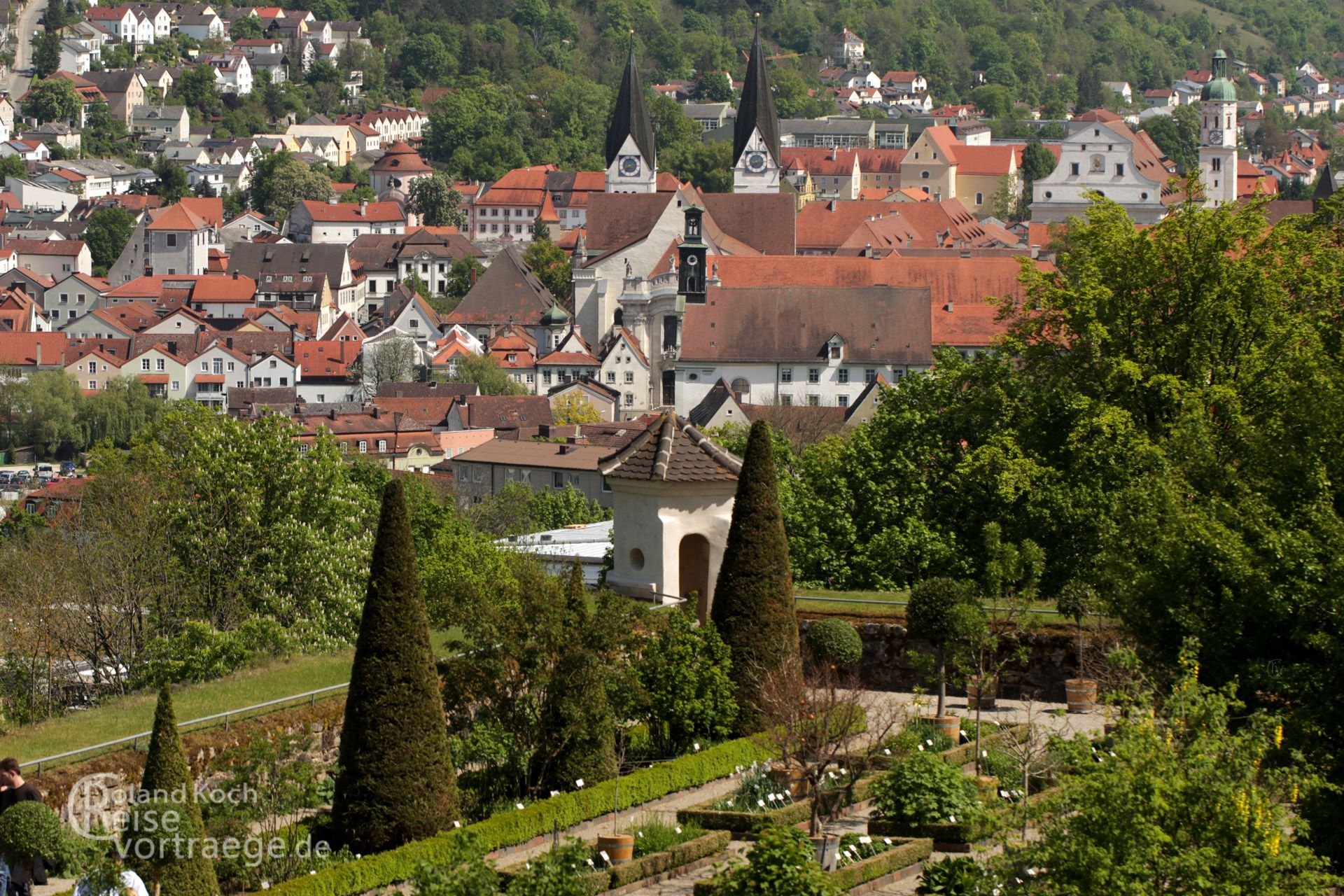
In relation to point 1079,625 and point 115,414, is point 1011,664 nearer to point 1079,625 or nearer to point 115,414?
point 1079,625

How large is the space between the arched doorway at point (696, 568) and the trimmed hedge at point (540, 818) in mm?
3883

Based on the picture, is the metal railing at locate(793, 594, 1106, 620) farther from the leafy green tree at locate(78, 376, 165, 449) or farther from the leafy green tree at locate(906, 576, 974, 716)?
the leafy green tree at locate(78, 376, 165, 449)

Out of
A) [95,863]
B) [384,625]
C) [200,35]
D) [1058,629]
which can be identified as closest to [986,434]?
[1058,629]

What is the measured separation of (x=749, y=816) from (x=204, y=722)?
211 inches

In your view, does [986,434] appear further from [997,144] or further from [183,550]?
[997,144]

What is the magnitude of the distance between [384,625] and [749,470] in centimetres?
532

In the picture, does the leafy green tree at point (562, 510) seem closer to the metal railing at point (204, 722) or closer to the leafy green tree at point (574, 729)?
the metal railing at point (204, 722)

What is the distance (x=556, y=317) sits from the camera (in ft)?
379

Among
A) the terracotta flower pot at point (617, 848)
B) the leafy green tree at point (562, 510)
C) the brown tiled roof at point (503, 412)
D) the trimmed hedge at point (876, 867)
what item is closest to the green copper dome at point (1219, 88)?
the brown tiled roof at point (503, 412)

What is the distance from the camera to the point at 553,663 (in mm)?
21969

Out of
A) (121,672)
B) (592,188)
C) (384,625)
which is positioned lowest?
(121,672)

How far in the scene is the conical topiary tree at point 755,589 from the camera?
23594mm

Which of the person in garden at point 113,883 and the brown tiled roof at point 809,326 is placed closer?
the person in garden at point 113,883

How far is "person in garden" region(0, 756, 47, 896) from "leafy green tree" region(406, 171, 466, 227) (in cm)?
13660
